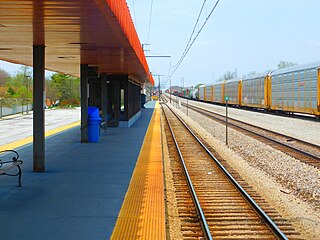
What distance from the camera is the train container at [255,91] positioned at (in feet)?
130

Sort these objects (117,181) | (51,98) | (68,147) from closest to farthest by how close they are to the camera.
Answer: (117,181), (68,147), (51,98)

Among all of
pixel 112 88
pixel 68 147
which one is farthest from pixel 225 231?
pixel 112 88

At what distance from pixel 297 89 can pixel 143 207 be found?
80.8ft

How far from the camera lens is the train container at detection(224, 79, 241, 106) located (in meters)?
51.4

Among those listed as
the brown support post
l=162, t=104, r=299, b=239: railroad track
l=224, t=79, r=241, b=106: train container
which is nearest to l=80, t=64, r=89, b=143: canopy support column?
the brown support post

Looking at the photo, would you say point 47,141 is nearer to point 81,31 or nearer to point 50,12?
point 81,31

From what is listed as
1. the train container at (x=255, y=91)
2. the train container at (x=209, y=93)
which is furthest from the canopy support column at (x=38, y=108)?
the train container at (x=209, y=93)

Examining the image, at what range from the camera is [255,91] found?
141 ft

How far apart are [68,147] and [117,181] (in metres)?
6.80

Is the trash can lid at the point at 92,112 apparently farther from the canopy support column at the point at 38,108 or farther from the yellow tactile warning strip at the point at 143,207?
the canopy support column at the point at 38,108

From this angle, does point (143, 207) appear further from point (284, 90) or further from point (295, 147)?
point (284, 90)

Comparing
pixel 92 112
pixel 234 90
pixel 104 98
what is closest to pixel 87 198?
pixel 92 112

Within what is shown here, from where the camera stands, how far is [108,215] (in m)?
7.25

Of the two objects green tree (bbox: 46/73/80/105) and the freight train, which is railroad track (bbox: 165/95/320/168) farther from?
green tree (bbox: 46/73/80/105)
